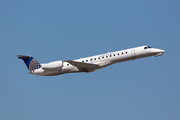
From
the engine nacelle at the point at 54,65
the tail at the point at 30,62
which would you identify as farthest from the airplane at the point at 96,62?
the tail at the point at 30,62

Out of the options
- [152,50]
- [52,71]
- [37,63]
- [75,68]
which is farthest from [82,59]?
[152,50]

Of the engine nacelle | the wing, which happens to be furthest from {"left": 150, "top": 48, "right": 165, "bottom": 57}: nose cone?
the engine nacelle

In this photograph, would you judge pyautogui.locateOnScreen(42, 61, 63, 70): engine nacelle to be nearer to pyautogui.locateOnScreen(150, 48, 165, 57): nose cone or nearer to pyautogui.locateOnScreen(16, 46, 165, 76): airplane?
pyautogui.locateOnScreen(16, 46, 165, 76): airplane

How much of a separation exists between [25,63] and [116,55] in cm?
1207

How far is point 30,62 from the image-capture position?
32.0 metres

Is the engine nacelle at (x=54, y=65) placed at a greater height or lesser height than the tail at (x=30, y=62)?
lesser

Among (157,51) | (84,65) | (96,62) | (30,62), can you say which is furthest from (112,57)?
(30,62)

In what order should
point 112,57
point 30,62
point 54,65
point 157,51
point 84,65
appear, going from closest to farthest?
point 84,65 < point 157,51 < point 112,57 < point 54,65 < point 30,62

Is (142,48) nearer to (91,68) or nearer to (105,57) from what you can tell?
(105,57)

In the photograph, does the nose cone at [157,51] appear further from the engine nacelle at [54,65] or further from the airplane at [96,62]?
the engine nacelle at [54,65]

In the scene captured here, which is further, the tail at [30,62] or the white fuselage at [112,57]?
the tail at [30,62]

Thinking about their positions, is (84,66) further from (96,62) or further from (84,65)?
(96,62)

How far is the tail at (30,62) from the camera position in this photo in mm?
31505

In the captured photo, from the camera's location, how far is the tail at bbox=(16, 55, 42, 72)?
103 ft
